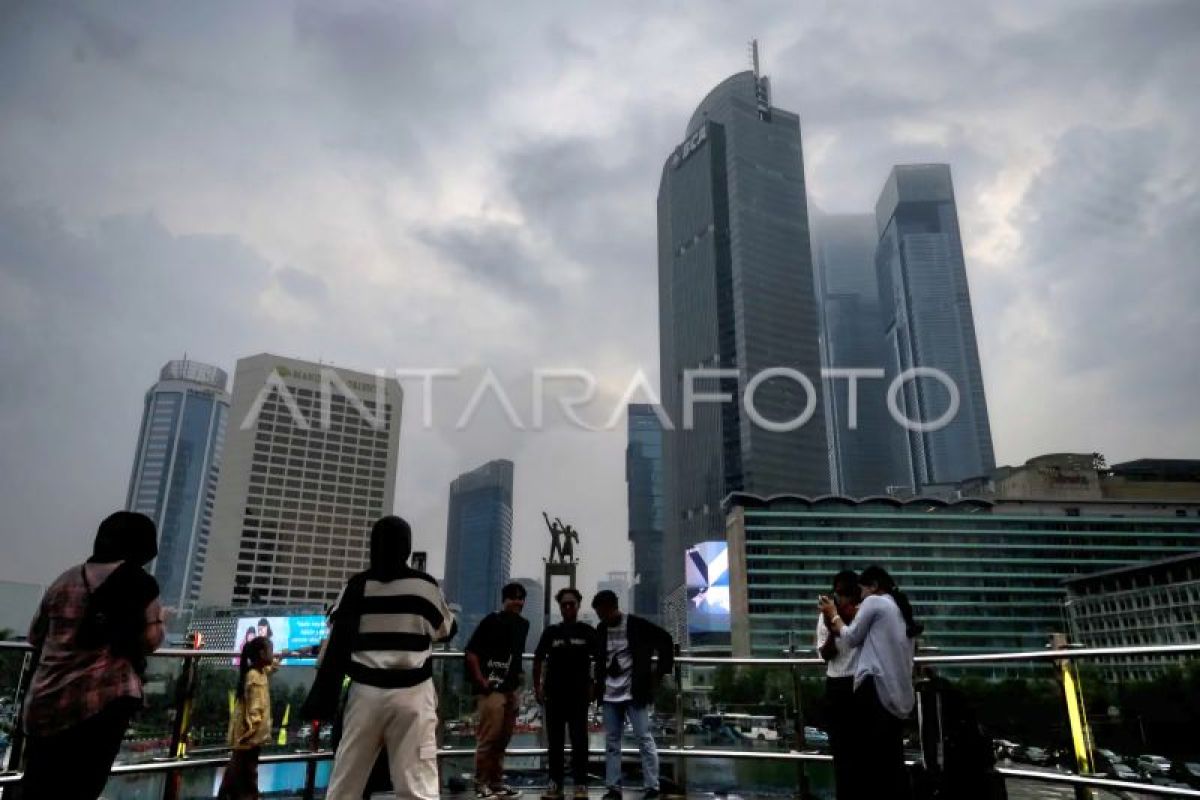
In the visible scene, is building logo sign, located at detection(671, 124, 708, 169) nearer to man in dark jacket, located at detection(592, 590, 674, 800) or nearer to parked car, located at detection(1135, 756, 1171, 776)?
man in dark jacket, located at detection(592, 590, 674, 800)

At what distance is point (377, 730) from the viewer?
313 centimetres

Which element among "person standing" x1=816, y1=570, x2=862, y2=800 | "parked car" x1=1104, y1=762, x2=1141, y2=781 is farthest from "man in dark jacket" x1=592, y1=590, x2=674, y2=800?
"parked car" x1=1104, y1=762, x2=1141, y2=781

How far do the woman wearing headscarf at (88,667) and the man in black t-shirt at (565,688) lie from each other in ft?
10.3

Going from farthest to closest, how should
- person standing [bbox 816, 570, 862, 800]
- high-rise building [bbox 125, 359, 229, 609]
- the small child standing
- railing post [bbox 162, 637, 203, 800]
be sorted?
high-rise building [bbox 125, 359, 229, 609], the small child standing, railing post [bbox 162, 637, 203, 800], person standing [bbox 816, 570, 862, 800]

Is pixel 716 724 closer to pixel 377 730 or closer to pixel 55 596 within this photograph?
pixel 377 730

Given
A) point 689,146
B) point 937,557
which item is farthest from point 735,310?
point 937,557

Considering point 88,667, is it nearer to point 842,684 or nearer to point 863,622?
point 863,622

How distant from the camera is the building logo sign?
503 feet

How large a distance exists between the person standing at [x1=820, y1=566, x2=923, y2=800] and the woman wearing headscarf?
3752mm

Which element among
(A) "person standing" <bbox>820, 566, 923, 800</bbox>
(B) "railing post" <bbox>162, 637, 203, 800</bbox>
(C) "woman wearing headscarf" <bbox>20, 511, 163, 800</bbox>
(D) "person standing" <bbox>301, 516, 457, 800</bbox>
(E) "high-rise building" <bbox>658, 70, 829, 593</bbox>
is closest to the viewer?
(C) "woman wearing headscarf" <bbox>20, 511, 163, 800</bbox>

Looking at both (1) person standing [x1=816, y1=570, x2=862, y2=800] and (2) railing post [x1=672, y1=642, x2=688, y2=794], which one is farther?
(2) railing post [x1=672, y1=642, x2=688, y2=794]

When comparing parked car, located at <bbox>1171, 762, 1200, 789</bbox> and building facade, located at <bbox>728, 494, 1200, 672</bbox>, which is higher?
building facade, located at <bbox>728, 494, 1200, 672</bbox>

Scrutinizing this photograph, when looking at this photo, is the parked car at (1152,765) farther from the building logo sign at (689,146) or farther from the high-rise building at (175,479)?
the high-rise building at (175,479)

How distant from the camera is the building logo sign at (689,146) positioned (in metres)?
153
